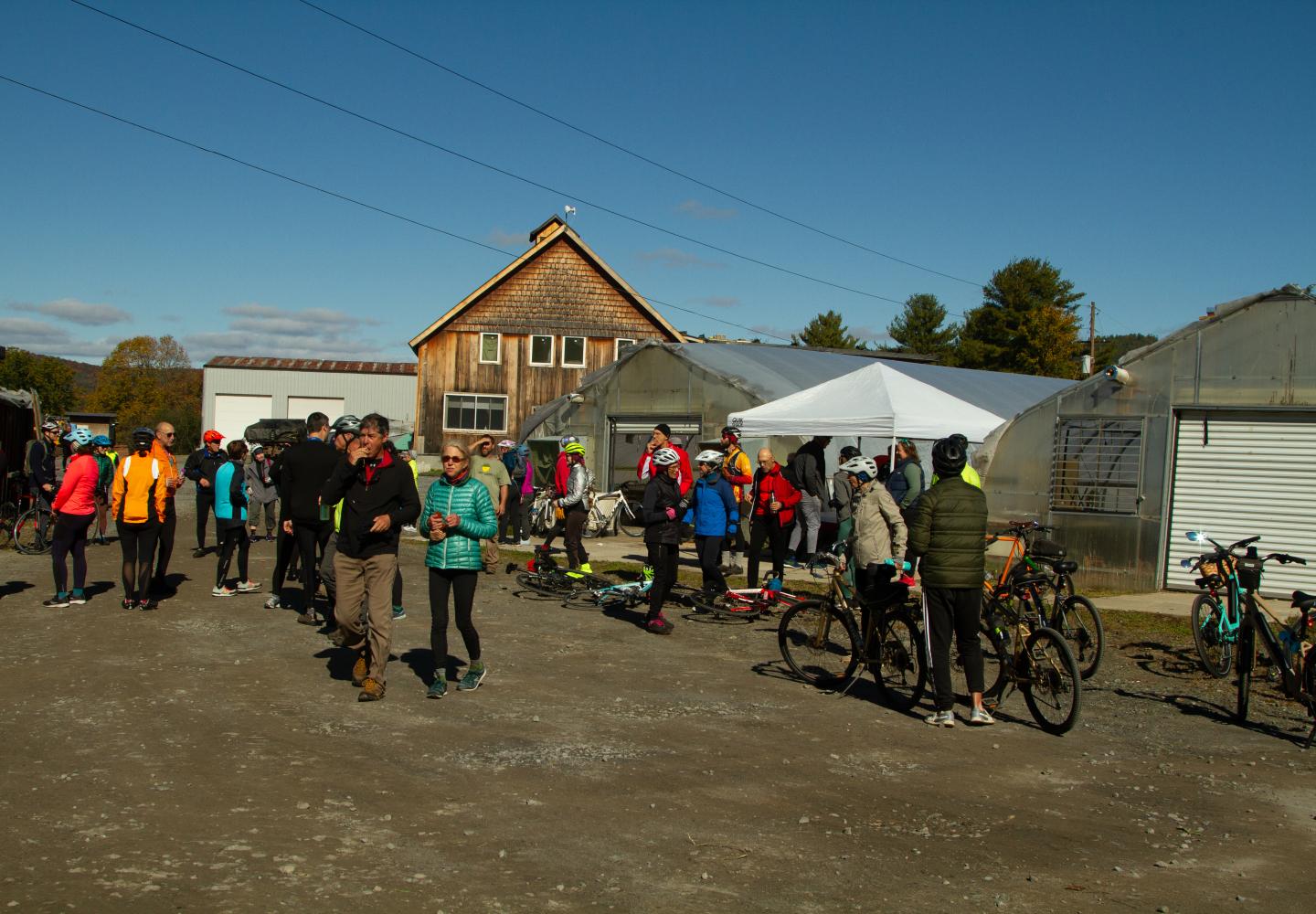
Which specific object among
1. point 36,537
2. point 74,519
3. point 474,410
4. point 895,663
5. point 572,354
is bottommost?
point 36,537

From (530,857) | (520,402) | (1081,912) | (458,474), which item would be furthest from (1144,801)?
(520,402)

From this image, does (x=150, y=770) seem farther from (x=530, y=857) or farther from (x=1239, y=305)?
(x=1239, y=305)

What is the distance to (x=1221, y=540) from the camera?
15.4 metres

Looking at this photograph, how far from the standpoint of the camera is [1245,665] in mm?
8414

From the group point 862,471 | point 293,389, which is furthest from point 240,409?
point 862,471

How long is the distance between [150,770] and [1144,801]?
545 cm

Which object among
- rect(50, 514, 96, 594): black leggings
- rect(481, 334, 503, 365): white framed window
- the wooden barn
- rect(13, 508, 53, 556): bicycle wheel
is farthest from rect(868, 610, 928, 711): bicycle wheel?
rect(481, 334, 503, 365): white framed window

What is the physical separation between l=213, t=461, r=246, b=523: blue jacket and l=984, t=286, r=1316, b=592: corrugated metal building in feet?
35.3

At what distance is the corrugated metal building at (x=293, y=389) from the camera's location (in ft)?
190

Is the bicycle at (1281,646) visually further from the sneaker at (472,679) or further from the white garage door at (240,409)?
the white garage door at (240,409)

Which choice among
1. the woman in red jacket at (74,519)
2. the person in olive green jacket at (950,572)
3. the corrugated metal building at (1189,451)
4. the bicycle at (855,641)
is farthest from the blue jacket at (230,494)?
the corrugated metal building at (1189,451)

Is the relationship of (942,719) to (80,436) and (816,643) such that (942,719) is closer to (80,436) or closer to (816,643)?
(816,643)

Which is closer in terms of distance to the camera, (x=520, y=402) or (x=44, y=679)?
(x=44, y=679)

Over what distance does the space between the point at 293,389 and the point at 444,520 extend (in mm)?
53290
